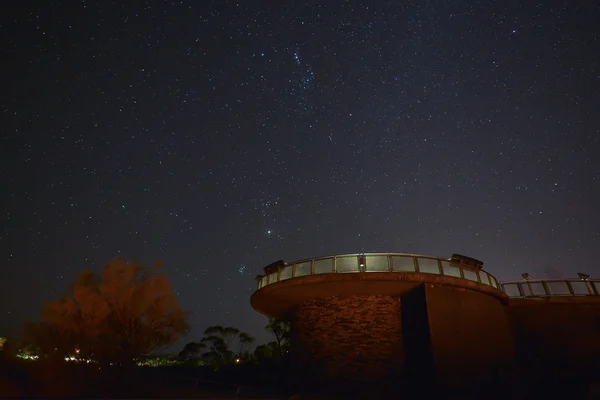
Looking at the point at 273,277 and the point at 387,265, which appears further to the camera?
the point at 273,277

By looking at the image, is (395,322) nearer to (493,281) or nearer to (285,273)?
(285,273)

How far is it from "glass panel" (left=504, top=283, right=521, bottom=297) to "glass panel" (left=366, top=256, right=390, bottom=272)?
28.5 feet

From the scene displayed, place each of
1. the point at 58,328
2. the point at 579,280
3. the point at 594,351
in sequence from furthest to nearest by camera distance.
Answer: the point at 58,328 → the point at 579,280 → the point at 594,351

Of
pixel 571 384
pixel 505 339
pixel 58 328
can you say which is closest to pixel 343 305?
pixel 505 339

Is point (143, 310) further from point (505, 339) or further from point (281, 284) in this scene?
point (505, 339)

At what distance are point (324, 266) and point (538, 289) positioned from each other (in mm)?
12262

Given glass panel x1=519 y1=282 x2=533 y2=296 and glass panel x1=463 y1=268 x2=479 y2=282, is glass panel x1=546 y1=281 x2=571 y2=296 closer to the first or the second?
glass panel x1=519 y1=282 x2=533 y2=296

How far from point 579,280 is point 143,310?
25.3m

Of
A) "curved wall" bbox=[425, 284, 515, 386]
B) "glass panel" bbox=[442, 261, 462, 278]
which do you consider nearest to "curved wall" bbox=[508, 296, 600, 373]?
"curved wall" bbox=[425, 284, 515, 386]

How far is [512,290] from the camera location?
20938 mm

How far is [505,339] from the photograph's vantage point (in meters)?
18.0

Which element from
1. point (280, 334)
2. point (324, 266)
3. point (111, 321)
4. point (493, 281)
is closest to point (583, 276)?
point (493, 281)

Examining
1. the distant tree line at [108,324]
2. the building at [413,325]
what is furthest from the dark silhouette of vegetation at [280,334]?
the building at [413,325]

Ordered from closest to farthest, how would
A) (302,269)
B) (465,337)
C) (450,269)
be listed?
(465,337), (450,269), (302,269)
